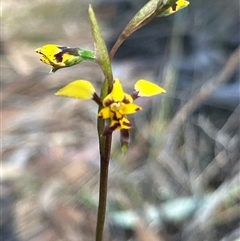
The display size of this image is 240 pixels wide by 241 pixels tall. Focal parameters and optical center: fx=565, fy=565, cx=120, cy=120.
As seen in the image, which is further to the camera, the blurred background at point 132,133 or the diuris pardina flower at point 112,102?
→ the blurred background at point 132,133

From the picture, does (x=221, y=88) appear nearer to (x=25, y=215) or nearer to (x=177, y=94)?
(x=177, y=94)

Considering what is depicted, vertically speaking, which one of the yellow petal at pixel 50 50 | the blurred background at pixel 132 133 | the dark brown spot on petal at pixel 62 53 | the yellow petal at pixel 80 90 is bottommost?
the blurred background at pixel 132 133

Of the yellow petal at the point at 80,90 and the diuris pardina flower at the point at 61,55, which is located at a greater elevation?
the diuris pardina flower at the point at 61,55

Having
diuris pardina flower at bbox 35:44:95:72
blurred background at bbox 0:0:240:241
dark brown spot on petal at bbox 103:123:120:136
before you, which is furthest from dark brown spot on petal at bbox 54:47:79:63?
blurred background at bbox 0:0:240:241

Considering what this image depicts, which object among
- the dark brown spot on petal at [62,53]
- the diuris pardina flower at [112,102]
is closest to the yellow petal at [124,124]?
the diuris pardina flower at [112,102]

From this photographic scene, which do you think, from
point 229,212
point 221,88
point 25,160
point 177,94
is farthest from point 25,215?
point 221,88

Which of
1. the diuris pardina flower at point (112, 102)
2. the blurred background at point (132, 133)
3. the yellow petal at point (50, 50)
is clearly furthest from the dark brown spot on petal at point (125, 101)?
the blurred background at point (132, 133)

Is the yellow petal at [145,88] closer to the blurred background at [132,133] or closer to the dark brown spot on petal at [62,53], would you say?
the dark brown spot on petal at [62,53]
